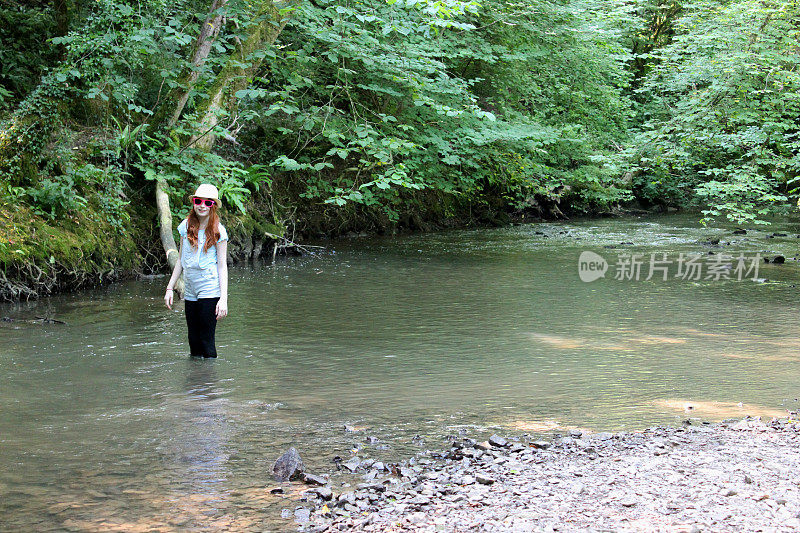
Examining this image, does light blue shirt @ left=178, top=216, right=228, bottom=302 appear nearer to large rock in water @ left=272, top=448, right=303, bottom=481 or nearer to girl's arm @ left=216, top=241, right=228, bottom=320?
girl's arm @ left=216, top=241, right=228, bottom=320

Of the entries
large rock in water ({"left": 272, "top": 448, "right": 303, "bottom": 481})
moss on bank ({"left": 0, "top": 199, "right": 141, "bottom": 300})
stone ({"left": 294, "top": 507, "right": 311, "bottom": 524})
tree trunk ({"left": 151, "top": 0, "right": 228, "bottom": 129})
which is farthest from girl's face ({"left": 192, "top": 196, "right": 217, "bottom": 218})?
tree trunk ({"left": 151, "top": 0, "right": 228, "bottom": 129})

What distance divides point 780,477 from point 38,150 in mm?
11034

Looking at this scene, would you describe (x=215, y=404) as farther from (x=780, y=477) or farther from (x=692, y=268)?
(x=692, y=268)

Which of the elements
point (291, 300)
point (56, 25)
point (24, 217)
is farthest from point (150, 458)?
point (56, 25)

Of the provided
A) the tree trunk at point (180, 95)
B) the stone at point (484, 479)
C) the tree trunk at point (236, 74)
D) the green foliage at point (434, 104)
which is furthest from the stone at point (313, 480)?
the tree trunk at point (236, 74)

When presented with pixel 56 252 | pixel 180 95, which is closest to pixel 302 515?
pixel 56 252

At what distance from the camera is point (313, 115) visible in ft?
47.8

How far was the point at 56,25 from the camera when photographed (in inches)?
534

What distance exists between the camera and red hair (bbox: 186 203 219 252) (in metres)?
6.67

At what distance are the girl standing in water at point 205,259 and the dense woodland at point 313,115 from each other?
451 centimetres

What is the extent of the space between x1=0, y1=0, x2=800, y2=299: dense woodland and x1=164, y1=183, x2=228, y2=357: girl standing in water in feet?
14.8

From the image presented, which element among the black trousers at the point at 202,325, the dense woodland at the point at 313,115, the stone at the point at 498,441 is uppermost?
the dense woodland at the point at 313,115

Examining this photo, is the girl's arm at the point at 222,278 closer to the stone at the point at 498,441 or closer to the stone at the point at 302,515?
the stone at the point at 498,441

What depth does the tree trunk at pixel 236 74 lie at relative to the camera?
1343cm
